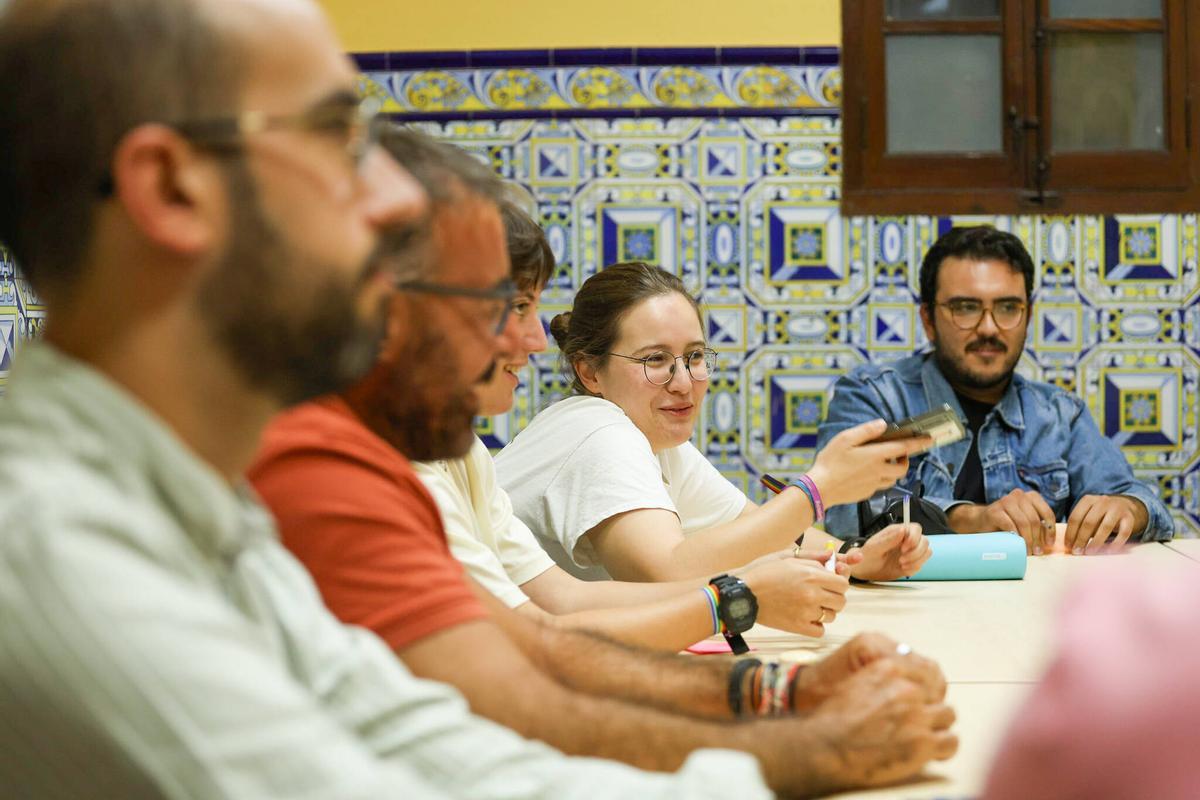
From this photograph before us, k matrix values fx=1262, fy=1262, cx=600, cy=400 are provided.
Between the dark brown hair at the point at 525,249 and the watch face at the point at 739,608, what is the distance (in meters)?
0.60

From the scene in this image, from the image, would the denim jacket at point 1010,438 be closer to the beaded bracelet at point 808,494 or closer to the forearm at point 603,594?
the beaded bracelet at point 808,494

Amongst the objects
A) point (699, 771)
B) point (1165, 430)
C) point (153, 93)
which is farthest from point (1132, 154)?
point (153, 93)

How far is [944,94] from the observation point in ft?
12.6

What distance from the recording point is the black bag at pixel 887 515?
9.25 feet

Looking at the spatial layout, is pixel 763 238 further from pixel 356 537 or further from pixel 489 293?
pixel 356 537

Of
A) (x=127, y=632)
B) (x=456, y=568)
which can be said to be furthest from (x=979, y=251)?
(x=127, y=632)

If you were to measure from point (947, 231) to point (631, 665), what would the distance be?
2.59 metres

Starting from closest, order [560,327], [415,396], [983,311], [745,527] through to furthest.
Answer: [415,396] < [745,527] < [560,327] < [983,311]

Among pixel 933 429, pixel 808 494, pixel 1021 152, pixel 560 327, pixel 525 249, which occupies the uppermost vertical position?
pixel 1021 152

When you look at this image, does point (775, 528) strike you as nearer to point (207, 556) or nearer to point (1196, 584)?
point (207, 556)

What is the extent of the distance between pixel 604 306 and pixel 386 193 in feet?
5.77

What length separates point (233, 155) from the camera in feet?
2.84

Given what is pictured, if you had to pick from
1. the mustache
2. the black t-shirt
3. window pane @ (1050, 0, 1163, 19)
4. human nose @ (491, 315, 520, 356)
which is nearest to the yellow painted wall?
window pane @ (1050, 0, 1163, 19)

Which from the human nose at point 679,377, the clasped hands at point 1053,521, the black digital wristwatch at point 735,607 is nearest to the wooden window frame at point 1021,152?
the clasped hands at point 1053,521
